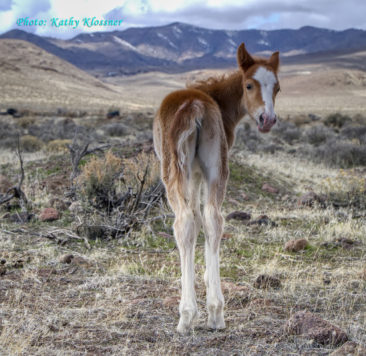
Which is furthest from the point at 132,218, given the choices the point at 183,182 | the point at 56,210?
the point at 183,182

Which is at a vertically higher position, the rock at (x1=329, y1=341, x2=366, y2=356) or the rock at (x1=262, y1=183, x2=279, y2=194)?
the rock at (x1=329, y1=341, x2=366, y2=356)

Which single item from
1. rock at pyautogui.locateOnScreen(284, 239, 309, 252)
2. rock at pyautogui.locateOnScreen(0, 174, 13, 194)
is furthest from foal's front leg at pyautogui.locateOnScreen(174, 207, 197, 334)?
rock at pyautogui.locateOnScreen(0, 174, 13, 194)

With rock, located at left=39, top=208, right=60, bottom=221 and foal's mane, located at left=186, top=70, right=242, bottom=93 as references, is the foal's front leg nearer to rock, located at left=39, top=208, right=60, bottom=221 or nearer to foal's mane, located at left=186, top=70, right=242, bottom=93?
foal's mane, located at left=186, top=70, right=242, bottom=93

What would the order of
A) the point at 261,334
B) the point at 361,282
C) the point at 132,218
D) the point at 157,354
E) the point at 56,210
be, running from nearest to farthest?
1. the point at 157,354
2. the point at 261,334
3. the point at 361,282
4. the point at 132,218
5. the point at 56,210

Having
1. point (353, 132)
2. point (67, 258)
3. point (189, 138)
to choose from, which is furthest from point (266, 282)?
point (353, 132)

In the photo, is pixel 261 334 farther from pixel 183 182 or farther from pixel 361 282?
pixel 361 282

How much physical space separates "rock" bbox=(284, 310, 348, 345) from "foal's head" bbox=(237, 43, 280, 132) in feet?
6.04

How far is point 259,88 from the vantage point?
195 inches

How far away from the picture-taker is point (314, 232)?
26.4ft

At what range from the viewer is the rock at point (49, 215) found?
8.23 m

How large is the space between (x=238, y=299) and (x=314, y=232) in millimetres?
3584

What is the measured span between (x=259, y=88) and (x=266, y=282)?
2100 mm

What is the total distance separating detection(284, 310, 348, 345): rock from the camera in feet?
12.3

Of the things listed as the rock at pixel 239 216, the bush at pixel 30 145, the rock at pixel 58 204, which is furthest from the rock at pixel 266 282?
the bush at pixel 30 145
